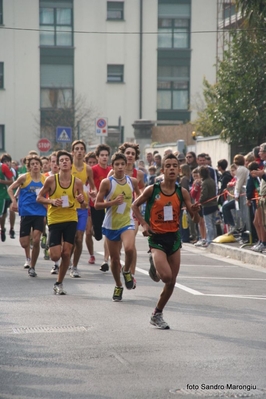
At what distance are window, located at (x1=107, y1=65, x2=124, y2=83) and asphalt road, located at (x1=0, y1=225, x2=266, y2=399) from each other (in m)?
A: 39.3

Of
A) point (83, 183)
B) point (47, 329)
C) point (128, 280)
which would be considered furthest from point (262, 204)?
point (47, 329)

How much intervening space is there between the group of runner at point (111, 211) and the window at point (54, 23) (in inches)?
1387

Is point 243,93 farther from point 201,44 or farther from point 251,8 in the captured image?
point 201,44

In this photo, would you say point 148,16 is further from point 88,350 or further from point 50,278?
point 88,350

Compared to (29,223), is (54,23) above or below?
above

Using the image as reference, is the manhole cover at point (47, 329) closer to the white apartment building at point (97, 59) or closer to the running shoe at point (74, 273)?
the running shoe at point (74, 273)

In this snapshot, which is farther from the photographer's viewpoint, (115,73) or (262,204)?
(115,73)

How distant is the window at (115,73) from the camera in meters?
52.3

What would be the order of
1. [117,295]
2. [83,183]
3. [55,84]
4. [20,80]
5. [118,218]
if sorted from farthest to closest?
[55,84], [20,80], [83,183], [118,218], [117,295]

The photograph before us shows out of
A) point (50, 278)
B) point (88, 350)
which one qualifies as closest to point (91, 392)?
Answer: point (88, 350)

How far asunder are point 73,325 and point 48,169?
11.1 meters

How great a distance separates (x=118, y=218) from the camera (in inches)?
450

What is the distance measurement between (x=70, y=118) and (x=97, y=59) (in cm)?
519

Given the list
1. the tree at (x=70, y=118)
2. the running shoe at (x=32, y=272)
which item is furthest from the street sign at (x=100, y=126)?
the running shoe at (x=32, y=272)
